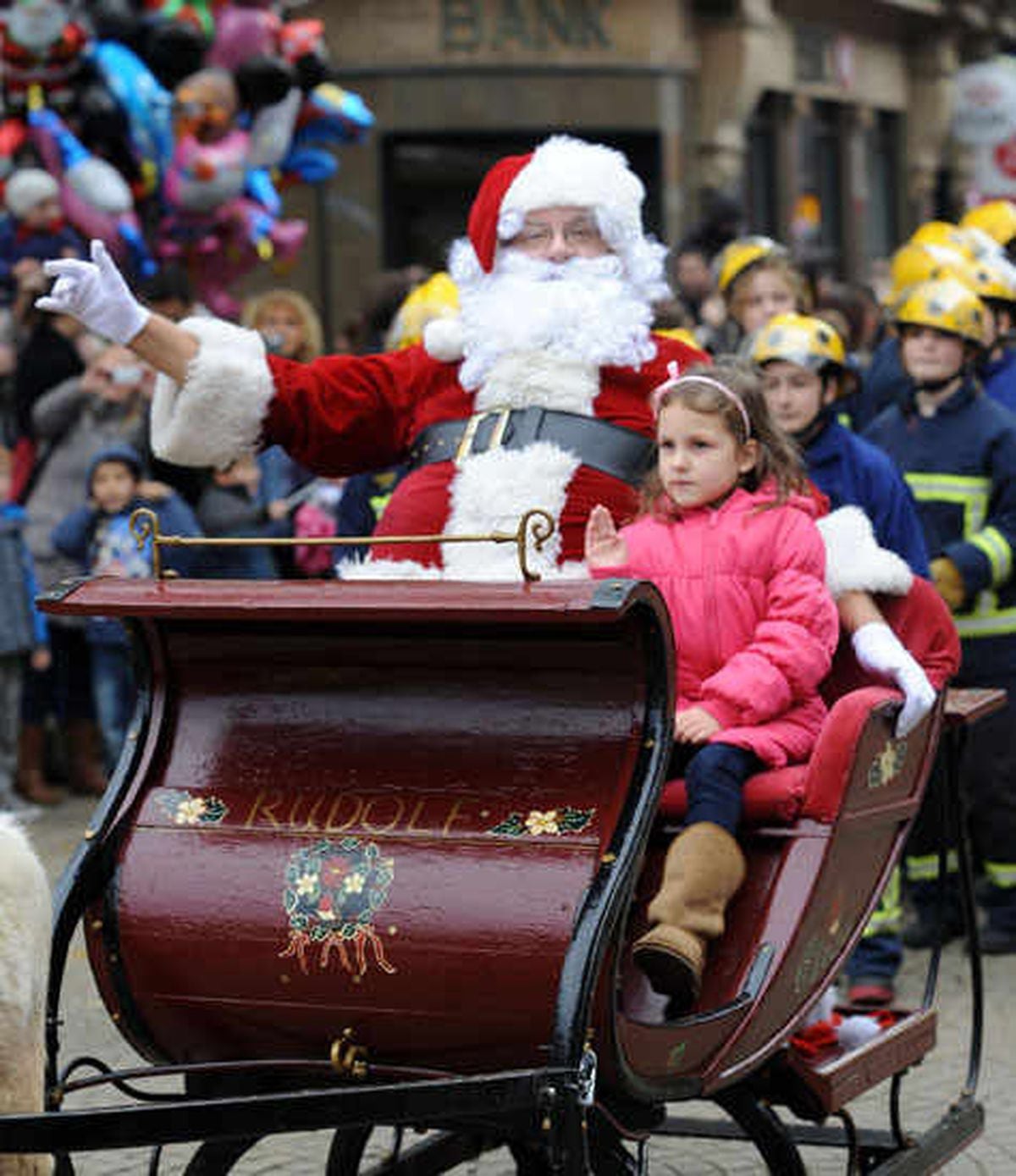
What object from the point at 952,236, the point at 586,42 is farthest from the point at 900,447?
the point at 586,42

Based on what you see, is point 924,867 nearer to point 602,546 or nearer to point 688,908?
point 602,546

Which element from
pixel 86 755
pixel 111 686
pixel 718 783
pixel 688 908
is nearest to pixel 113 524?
pixel 111 686

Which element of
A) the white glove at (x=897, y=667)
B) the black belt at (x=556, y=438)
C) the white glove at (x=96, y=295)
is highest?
the white glove at (x=96, y=295)

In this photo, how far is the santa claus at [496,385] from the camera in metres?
4.75

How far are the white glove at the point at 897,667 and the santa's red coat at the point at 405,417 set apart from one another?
53cm

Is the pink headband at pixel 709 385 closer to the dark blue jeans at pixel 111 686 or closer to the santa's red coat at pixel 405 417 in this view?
the santa's red coat at pixel 405 417

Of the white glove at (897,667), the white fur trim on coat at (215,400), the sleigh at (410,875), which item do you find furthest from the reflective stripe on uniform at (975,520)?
the sleigh at (410,875)

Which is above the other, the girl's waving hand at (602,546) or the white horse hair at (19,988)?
the girl's waving hand at (602,546)

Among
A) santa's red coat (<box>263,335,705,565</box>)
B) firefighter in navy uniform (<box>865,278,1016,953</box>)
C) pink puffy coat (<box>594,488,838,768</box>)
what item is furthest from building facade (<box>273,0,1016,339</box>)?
pink puffy coat (<box>594,488,838,768</box>)

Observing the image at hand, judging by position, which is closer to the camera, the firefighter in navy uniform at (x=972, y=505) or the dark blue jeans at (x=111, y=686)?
the firefighter in navy uniform at (x=972, y=505)

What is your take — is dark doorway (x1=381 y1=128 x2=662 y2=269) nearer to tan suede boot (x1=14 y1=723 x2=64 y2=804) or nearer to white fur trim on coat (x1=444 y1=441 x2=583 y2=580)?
tan suede boot (x1=14 y1=723 x2=64 y2=804)

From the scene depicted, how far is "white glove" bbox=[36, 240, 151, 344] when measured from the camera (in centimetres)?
452

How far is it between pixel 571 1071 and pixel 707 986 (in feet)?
2.24

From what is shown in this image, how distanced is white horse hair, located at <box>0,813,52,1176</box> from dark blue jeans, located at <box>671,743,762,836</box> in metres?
1.14
